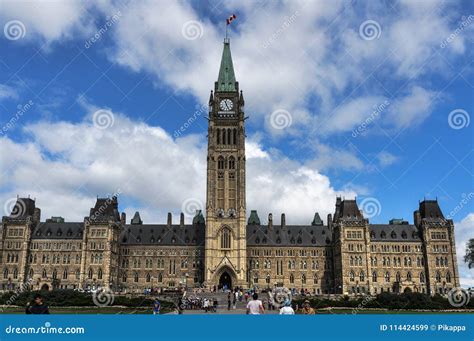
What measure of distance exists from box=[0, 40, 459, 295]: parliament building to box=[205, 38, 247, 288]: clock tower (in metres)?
0.23

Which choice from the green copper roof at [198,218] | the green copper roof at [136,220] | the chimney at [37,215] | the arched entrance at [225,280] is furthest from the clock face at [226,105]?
the chimney at [37,215]

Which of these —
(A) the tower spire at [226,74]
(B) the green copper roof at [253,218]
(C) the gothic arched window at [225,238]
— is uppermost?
(A) the tower spire at [226,74]

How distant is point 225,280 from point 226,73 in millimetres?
49731

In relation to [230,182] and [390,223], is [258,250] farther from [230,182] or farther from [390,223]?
[390,223]

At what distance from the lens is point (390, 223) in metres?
119

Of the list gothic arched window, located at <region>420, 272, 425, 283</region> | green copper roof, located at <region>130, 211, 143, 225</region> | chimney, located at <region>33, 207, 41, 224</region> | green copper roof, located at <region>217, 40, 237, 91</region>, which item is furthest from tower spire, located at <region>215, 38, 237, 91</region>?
gothic arched window, located at <region>420, 272, 425, 283</region>

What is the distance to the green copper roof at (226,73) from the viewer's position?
117 m

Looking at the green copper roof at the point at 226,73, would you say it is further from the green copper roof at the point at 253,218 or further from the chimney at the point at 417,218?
the chimney at the point at 417,218

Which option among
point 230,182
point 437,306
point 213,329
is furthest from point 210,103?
point 213,329

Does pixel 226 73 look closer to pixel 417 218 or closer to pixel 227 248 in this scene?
pixel 227 248

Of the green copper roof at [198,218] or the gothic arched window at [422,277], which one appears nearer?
the gothic arched window at [422,277]

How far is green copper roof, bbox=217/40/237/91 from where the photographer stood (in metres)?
117

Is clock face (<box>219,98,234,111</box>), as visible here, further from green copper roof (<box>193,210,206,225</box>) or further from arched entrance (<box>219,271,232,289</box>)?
arched entrance (<box>219,271,232,289</box>)

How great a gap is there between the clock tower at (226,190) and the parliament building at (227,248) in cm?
23
